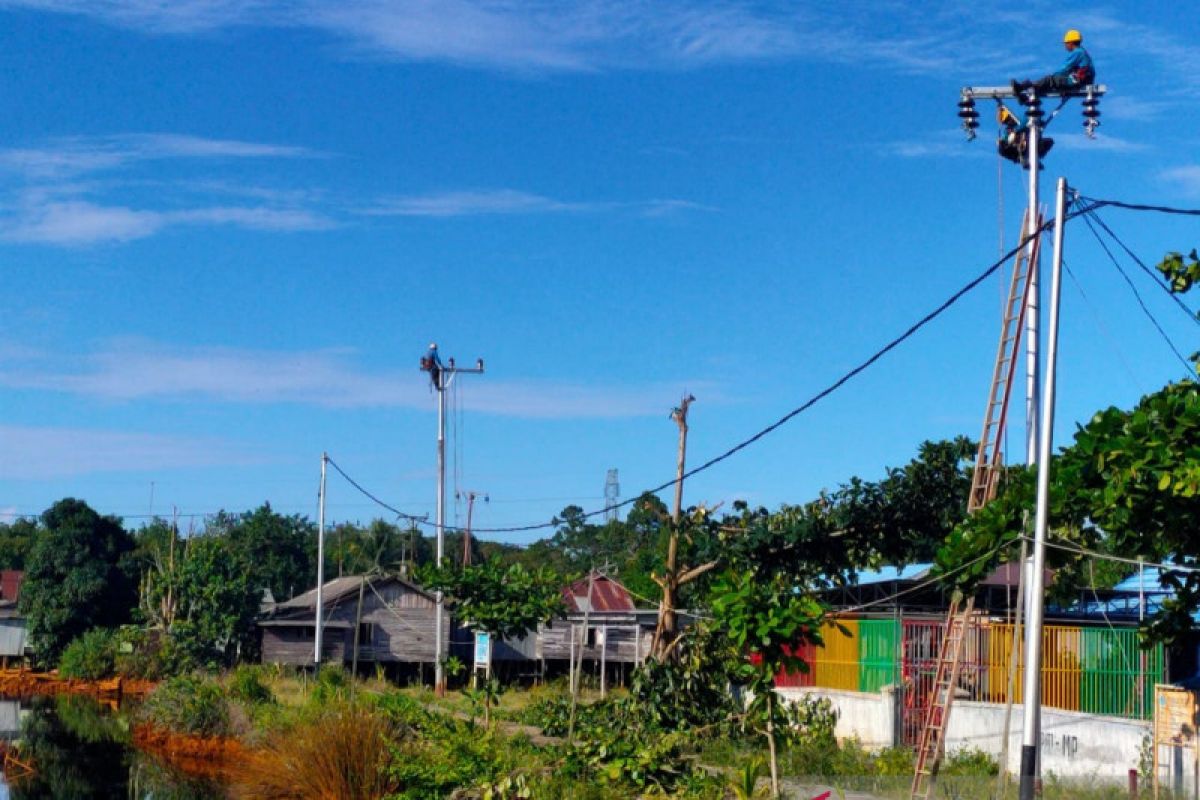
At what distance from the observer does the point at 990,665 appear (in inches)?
888

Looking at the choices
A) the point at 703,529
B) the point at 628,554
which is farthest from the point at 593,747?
the point at 628,554

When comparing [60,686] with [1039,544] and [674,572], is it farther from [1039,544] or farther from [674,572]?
[1039,544]

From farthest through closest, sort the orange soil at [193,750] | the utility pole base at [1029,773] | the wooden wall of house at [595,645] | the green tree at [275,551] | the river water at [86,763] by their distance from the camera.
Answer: the green tree at [275,551]
the wooden wall of house at [595,645]
the orange soil at [193,750]
the river water at [86,763]
the utility pole base at [1029,773]

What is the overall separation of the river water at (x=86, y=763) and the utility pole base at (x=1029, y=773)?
17.8 m

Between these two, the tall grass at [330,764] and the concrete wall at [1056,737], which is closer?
the concrete wall at [1056,737]

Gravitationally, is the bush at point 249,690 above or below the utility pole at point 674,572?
below

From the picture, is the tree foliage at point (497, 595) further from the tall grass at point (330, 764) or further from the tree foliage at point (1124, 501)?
the tree foliage at point (1124, 501)

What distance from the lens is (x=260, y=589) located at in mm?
57875

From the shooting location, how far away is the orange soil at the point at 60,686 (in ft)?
169

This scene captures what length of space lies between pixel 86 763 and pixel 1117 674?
2404cm

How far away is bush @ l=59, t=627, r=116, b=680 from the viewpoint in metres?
54.5

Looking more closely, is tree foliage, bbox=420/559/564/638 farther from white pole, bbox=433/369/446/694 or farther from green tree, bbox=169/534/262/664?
green tree, bbox=169/534/262/664

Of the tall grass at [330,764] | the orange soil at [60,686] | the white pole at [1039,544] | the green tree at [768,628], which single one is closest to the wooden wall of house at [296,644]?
the orange soil at [60,686]

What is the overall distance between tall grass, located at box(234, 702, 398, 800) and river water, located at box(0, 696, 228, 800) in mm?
5014
